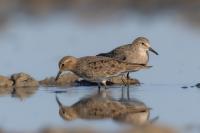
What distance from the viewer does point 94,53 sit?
20500 millimetres

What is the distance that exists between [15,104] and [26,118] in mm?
1233

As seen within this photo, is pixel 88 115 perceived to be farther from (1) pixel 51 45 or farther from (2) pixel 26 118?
(1) pixel 51 45

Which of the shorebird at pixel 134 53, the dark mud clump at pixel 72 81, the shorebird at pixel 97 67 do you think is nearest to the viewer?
the shorebird at pixel 97 67

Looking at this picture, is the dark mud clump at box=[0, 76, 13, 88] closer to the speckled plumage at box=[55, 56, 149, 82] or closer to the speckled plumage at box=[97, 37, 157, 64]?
the speckled plumage at box=[55, 56, 149, 82]

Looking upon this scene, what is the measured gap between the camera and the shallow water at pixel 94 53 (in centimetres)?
1442

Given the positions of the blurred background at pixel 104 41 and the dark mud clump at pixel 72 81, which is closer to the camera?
the blurred background at pixel 104 41

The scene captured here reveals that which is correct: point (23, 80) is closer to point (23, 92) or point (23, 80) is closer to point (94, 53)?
point (23, 92)

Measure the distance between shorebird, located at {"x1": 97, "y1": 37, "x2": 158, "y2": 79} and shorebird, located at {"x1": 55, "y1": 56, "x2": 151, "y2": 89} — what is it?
83 cm

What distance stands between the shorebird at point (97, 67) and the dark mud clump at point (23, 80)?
1.51ft

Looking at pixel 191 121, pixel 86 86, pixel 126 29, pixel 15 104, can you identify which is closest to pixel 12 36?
pixel 126 29

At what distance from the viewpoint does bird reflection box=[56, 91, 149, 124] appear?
1417cm

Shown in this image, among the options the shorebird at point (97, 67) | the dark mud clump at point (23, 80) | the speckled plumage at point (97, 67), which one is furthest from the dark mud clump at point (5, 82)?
the speckled plumage at point (97, 67)

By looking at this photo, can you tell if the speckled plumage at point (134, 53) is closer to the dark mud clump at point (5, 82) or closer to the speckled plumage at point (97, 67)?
the speckled plumage at point (97, 67)

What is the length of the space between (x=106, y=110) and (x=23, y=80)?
9.99ft
